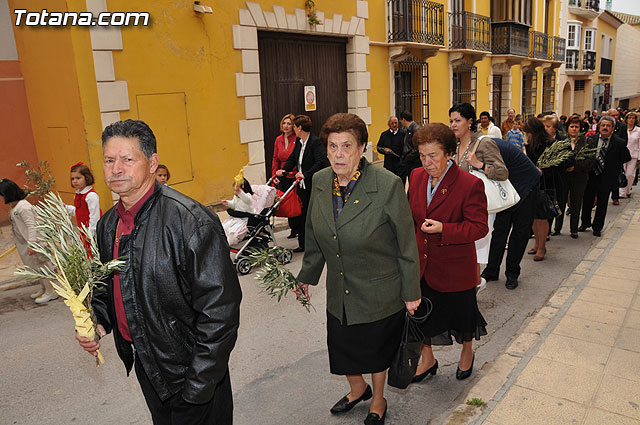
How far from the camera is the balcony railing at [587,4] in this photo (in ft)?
104

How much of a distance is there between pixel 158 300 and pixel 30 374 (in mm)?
3055

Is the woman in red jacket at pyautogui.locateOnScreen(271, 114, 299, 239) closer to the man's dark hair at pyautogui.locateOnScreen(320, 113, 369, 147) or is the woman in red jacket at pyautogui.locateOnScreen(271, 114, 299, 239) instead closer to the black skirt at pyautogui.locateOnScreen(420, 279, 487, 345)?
the black skirt at pyautogui.locateOnScreen(420, 279, 487, 345)

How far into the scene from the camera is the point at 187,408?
228cm

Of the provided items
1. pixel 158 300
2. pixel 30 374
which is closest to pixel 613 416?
pixel 158 300

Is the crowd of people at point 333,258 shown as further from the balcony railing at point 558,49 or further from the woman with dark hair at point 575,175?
the balcony railing at point 558,49

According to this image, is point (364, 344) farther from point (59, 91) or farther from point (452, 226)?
point (59, 91)

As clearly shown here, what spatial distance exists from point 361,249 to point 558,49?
31385 millimetres

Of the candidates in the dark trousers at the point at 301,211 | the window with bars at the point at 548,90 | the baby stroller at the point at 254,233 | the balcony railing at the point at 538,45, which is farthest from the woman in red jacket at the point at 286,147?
the window with bars at the point at 548,90

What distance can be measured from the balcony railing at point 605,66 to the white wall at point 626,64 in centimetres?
287

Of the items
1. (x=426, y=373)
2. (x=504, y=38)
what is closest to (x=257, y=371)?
(x=426, y=373)

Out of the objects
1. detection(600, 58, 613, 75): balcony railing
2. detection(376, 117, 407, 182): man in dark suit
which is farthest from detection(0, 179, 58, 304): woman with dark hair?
detection(600, 58, 613, 75): balcony railing

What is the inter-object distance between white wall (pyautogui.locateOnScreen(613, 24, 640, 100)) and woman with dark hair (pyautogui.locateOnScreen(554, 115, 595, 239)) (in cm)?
4119

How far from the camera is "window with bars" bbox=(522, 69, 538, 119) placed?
90.0 ft

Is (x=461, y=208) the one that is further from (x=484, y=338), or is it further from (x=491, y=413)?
(x=484, y=338)
